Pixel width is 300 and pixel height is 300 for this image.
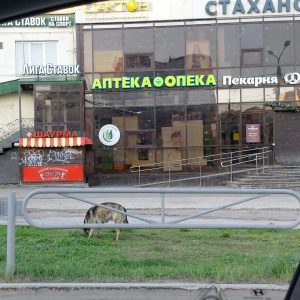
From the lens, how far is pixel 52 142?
93.4 ft

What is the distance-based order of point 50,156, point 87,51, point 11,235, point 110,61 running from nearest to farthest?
point 11,235 < point 50,156 < point 110,61 < point 87,51

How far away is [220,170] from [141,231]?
719 inches

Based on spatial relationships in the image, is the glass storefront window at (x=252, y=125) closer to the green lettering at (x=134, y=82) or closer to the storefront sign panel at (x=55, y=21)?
the green lettering at (x=134, y=82)

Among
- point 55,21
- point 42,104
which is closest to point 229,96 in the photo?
A: point 42,104

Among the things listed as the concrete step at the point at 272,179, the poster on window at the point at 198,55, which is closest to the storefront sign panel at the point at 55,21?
the poster on window at the point at 198,55

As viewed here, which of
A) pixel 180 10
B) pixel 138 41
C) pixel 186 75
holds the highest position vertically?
pixel 180 10

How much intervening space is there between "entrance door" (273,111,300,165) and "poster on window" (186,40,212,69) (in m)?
4.30

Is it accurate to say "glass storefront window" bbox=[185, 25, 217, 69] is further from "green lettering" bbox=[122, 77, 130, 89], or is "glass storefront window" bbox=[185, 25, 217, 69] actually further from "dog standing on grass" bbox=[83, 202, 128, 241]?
"dog standing on grass" bbox=[83, 202, 128, 241]

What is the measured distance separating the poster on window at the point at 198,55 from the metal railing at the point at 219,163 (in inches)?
177

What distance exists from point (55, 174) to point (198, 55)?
359 inches

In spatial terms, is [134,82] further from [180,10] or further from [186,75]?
[180,10]

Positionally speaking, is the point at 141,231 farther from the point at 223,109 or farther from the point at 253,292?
the point at 223,109

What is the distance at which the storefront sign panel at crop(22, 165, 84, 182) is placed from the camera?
28734 mm

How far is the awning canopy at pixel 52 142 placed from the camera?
28.4m
